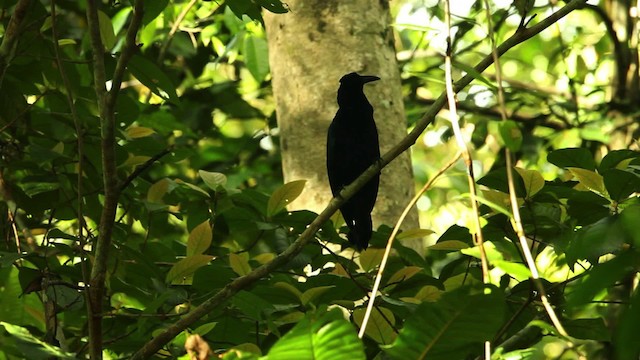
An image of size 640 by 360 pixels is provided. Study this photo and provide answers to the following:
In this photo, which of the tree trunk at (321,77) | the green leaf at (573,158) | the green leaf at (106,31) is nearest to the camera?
the green leaf at (573,158)

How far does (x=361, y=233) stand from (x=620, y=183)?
1.45 meters

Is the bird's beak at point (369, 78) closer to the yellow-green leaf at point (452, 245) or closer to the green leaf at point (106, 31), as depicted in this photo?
→ the green leaf at point (106, 31)

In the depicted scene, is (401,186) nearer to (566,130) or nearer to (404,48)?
(566,130)

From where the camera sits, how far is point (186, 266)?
2393 millimetres

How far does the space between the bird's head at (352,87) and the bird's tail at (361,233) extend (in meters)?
0.56

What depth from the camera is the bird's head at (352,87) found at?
3.63 meters

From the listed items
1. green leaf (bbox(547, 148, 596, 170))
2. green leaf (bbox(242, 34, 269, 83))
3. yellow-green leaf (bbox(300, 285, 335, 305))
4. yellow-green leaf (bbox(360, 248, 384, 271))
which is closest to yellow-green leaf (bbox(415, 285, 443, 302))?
yellow-green leaf (bbox(360, 248, 384, 271))

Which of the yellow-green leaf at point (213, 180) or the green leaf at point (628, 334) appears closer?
the green leaf at point (628, 334)

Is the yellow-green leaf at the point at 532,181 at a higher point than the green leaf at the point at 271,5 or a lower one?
lower

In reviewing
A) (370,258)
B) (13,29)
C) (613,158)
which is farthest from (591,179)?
(13,29)

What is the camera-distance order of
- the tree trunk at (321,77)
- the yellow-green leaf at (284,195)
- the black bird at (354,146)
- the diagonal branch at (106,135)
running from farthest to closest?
the black bird at (354,146) → the tree trunk at (321,77) → the yellow-green leaf at (284,195) → the diagonal branch at (106,135)

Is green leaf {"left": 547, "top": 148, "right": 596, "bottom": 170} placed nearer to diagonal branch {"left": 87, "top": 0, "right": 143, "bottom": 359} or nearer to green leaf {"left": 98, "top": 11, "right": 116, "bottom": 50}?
diagonal branch {"left": 87, "top": 0, "right": 143, "bottom": 359}

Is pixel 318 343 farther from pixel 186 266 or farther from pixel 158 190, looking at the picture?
pixel 158 190

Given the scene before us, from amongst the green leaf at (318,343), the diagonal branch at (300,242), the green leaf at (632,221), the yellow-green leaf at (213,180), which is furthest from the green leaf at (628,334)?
the yellow-green leaf at (213,180)
